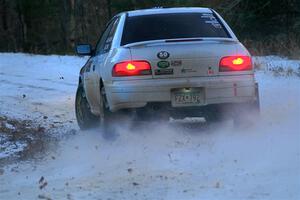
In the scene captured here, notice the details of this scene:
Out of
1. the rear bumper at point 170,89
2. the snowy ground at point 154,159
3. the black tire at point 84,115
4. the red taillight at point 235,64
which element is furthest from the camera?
the black tire at point 84,115

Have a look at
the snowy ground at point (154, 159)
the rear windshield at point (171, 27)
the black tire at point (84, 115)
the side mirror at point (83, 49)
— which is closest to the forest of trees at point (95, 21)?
the black tire at point (84, 115)

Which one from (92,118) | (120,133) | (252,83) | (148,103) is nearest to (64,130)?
(92,118)

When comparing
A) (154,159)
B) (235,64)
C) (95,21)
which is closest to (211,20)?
(235,64)

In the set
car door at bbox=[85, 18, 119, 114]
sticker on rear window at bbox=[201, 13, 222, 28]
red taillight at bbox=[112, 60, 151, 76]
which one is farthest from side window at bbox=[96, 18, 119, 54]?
sticker on rear window at bbox=[201, 13, 222, 28]

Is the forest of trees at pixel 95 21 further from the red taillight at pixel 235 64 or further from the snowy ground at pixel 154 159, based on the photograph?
the red taillight at pixel 235 64

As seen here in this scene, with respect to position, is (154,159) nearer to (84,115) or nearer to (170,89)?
(170,89)

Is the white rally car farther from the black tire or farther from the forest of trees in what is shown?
the forest of trees

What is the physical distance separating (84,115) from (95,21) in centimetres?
4263

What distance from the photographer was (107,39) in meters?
9.56

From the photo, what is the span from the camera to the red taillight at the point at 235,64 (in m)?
8.20

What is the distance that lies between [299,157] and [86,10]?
4940 cm

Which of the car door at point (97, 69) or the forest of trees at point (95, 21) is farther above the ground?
the car door at point (97, 69)

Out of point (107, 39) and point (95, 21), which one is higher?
point (107, 39)

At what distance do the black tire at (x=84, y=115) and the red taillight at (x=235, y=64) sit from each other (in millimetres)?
2948
